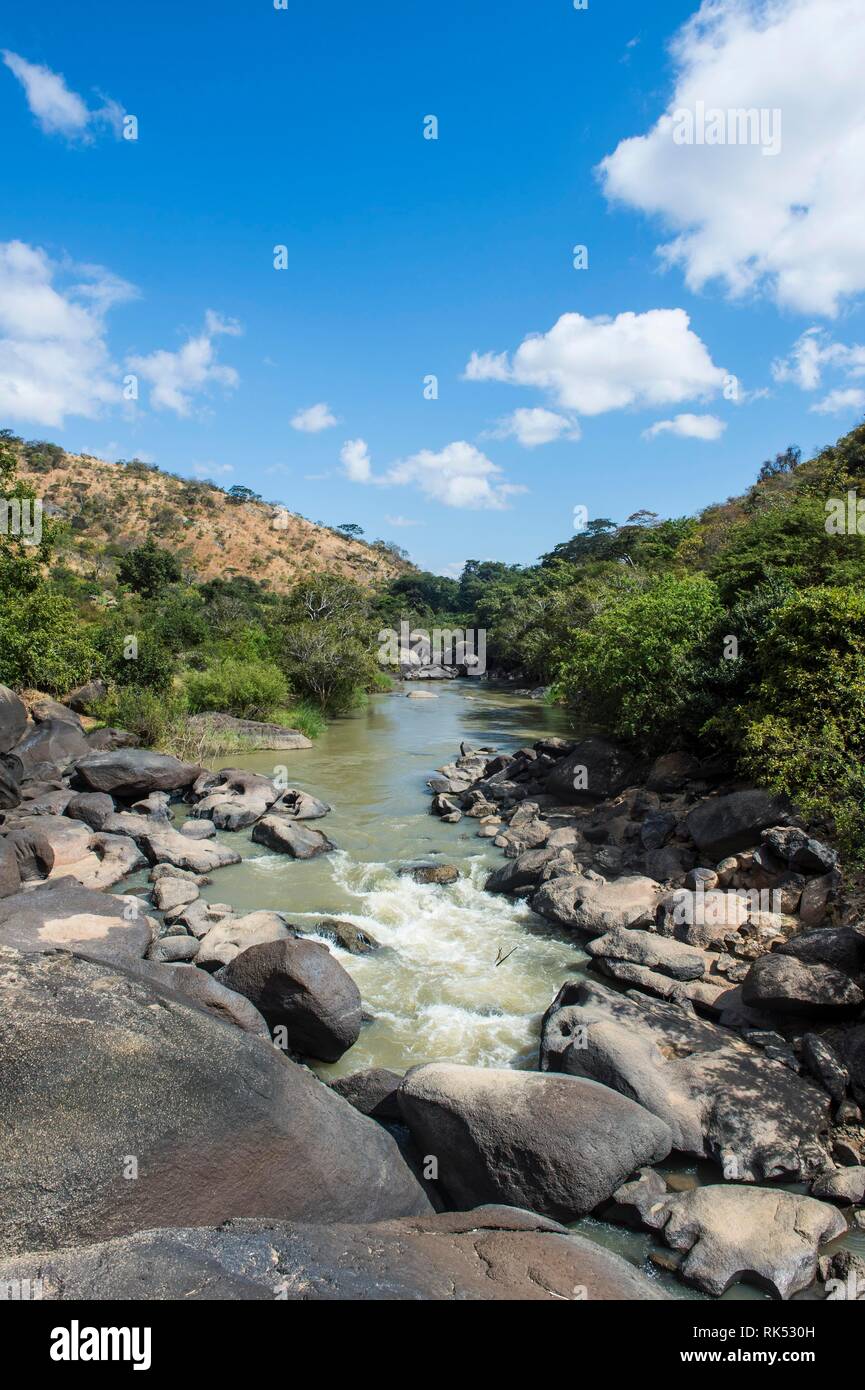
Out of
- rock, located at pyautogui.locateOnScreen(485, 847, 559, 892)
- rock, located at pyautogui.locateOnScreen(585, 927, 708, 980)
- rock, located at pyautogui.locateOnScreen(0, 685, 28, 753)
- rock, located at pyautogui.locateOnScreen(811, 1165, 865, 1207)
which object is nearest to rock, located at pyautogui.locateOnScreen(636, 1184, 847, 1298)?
rock, located at pyautogui.locateOnScreen(811, 1165, 865, 1207)

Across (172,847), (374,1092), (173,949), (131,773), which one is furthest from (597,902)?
(131,773)

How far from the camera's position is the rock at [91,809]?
16.1m

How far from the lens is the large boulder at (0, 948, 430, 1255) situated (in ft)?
15.4

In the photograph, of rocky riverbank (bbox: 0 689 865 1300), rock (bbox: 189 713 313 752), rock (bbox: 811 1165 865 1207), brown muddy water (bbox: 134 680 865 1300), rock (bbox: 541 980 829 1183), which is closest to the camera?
rocky riverbank (bbox: 0 689 865 1300)

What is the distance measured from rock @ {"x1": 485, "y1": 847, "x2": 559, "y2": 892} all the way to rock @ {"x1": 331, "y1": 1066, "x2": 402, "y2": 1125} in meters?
6.65

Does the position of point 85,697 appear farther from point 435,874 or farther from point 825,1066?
point 825,1066

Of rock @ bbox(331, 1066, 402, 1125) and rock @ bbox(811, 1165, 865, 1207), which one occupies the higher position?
rock @ bbox(331, 1066, 402, 1125)

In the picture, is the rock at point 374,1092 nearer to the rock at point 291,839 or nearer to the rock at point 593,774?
the rock at point 291,839

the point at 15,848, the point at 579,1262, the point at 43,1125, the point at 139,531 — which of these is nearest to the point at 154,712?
the point at 15,848

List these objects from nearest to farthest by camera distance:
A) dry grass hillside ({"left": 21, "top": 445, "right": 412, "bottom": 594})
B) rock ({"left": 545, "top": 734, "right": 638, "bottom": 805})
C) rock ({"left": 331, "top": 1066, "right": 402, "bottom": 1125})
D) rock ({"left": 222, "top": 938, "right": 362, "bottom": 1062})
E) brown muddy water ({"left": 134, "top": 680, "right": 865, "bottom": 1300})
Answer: rock ({"left": 331, "top": 1066, "right": 402, "bottom": 1125}) < rock ({"left": 222, "top": 938, "right": 362, "bottom": 1062}) < brown muddy water ({"left": 134, "top": 680, "right": 865, "bottom": 1300}) < rock ({"left": 545, "top": 734, "right": 638, "bottom": 805}) < dry grass hillside ({"left": 21, "top": 445, "right": 412, "bottom": 594})

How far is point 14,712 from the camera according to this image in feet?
64.1

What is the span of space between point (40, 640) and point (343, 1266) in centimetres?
2188

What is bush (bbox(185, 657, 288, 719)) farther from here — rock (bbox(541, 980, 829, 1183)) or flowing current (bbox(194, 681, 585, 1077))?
rock (bbox(541, 980, 829, 1183))
